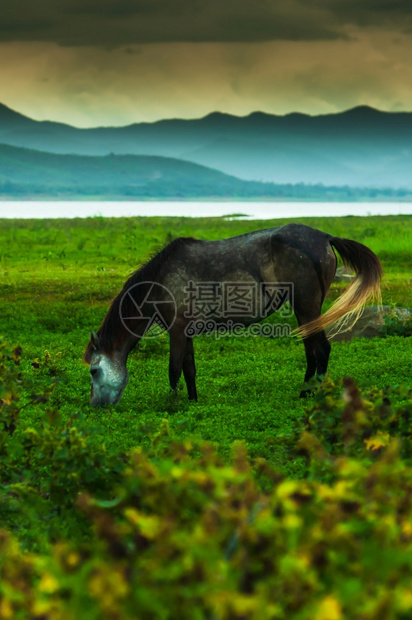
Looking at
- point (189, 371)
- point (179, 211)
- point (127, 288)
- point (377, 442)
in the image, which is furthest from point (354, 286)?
point (179, 211)

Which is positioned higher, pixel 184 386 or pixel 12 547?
pixel 12 547

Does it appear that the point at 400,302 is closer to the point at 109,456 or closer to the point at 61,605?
the point at 109,456

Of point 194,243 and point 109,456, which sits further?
point 194,243

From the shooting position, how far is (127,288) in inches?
392

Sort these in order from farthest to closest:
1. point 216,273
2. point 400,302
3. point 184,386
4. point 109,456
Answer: point 400,302 → point 184,386 → point 216,273 → point 109,456

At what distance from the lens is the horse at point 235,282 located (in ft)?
32.6

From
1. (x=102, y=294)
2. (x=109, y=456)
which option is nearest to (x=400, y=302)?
(x=102, y=294)

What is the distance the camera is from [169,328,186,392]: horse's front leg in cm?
1004

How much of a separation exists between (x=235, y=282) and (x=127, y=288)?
1.43m

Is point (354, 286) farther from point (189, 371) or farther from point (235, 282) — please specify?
point (189, 371)

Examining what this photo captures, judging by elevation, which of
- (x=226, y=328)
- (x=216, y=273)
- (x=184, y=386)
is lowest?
(x=184, y=386)

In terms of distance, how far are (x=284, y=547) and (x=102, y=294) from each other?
15591 millimetres

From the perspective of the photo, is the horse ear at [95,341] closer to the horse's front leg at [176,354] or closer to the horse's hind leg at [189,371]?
the horse's front leg at [176,354]

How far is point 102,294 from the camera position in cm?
1800
